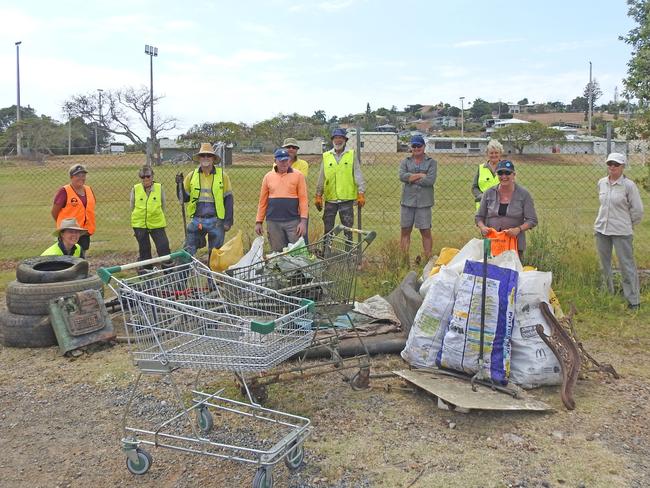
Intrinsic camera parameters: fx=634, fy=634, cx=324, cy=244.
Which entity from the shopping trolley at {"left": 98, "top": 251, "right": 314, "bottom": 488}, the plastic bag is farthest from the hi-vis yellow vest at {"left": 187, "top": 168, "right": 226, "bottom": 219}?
the shopping trolley at {"left": 98, "top": 251, "right": 314, "bottom": 488}

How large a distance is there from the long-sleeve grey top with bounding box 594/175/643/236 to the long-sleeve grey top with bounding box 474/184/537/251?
44.9 inches

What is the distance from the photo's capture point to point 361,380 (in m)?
5.02

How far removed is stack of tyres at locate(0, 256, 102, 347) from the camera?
249 inches

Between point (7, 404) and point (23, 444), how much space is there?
85 cm

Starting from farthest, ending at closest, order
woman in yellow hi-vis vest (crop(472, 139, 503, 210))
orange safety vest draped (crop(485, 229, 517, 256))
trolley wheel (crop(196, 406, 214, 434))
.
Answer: woman in yellow hi-vis vest (crop(472, 139, 503, 210))
orange safety vest draped (crop(485, 229, 517, 256))
trolley wheel (crop(196, 406, 214, 434))

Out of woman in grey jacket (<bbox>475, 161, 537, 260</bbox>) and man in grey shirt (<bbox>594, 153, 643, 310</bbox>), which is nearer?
woman in grey jacket (<bbox>475, 161, 537, 260</bbox>)

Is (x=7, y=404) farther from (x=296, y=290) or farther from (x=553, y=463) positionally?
(x=553, y=463)

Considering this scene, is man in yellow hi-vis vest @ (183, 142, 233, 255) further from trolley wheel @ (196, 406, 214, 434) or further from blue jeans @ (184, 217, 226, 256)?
trolley wheel @ (196, 406, 214, 434)

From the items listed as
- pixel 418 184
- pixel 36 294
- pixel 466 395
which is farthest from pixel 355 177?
pixel 466 395

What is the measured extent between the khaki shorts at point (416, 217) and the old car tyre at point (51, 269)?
4.10m

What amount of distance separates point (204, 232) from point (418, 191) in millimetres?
2851

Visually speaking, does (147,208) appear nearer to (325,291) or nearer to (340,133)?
(340,133)

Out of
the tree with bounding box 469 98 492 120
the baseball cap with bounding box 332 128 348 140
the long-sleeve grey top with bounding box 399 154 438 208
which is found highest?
the tree with bounding box 469 98 492 120

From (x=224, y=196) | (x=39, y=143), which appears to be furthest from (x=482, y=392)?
(x=39, y=143)
